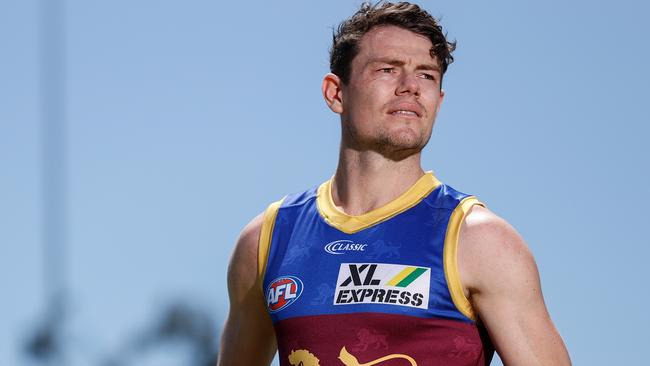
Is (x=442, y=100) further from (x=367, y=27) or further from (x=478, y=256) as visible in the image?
(x=478, y=256)

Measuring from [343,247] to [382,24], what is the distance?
954mm

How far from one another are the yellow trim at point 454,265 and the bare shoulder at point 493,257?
0.07ft

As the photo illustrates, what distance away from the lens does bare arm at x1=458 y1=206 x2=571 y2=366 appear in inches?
157

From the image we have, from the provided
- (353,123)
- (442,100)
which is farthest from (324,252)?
(442,100)

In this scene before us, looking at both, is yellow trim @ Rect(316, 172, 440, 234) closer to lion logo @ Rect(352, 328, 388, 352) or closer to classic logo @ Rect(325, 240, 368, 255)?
classic logo @ Rect(325, 240, 368, 255)

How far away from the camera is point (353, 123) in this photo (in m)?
4.49

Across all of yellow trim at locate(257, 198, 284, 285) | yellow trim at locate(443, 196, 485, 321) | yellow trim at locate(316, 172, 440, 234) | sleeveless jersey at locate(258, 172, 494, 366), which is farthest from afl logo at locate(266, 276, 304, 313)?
yellow trim at locate(443, 196, 485, 321)

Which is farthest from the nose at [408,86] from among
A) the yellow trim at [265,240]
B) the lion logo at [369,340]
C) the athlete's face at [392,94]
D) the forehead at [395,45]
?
the lion logo at [369,340]

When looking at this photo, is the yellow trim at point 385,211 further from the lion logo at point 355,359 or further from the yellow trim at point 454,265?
the lion logo at point 355,359

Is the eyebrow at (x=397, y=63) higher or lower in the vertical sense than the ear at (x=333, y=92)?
higher

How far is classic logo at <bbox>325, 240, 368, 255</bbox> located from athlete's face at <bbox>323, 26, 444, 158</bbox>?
40 centimetres

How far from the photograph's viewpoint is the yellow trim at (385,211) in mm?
4387

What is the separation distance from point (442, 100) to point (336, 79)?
46 centimetres

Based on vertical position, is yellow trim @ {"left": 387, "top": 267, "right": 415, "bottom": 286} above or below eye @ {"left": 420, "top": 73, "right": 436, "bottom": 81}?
below
